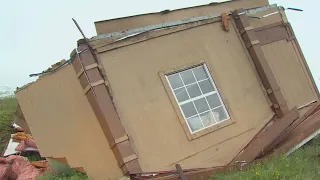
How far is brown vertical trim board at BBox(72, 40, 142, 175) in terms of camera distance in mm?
7727

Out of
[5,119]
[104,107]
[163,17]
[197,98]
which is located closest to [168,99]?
[197,98]

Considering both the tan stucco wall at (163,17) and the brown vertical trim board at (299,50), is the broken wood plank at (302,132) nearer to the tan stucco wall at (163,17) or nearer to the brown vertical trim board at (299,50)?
the brown vertical trim board at (299,50)

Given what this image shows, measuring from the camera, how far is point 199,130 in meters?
8.46

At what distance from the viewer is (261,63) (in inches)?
364

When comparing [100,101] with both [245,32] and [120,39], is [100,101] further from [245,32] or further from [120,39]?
[245,32]

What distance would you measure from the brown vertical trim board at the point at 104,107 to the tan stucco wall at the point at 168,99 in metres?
0.20

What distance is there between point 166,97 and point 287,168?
114 inches

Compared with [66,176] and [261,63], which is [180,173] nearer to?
[66,176]

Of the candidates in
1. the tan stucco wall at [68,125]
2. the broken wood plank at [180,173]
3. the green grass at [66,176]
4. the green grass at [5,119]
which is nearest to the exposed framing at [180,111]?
the broken wood plank at [180,173]

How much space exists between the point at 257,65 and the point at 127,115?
11.5ft

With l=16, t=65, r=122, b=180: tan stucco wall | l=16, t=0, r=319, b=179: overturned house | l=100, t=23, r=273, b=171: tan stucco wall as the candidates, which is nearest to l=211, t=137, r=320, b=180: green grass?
l=16, t=0, r=319, b=179: overturned house

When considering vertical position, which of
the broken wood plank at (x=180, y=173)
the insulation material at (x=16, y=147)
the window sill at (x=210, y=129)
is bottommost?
the broken wood plank at (x=180, y=173)

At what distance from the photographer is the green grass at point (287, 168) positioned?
6.80m

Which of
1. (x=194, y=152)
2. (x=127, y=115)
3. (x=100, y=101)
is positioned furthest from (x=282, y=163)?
(x=100, y=101)
